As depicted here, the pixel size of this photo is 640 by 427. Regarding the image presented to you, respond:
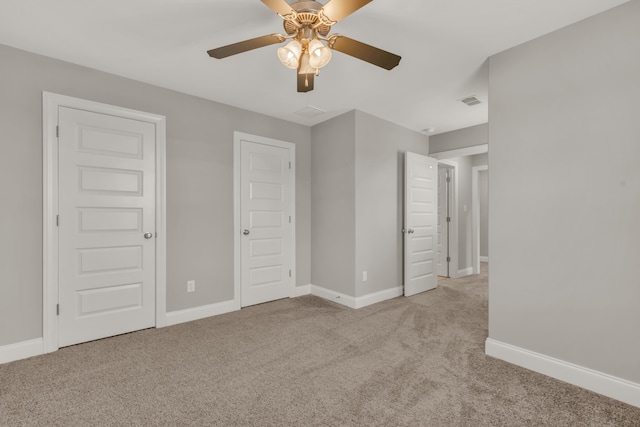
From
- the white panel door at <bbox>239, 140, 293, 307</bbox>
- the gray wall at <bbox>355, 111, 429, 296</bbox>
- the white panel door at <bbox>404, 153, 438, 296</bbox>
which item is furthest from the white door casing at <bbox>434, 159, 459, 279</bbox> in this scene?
the white panel door at <bbox>239, 140, 293, 307</bbox>

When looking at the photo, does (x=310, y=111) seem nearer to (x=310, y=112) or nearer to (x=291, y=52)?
(x=310, y=112)

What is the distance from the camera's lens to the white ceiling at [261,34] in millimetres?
1938

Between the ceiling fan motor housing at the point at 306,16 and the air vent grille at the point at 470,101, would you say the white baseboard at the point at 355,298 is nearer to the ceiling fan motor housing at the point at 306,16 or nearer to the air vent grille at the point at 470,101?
the air vent grille at the point at 470,101

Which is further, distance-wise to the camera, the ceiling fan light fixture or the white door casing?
the white door casing

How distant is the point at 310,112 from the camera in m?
3.82

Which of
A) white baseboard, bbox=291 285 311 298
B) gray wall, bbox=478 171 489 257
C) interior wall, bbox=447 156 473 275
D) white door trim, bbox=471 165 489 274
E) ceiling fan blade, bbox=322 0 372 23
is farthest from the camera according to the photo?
gray wall, bbox=478 171 489 257

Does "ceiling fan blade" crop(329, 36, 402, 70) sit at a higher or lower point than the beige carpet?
higher

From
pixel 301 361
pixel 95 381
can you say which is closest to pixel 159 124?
pixel 95 381

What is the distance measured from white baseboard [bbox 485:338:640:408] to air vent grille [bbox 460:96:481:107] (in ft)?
8.30

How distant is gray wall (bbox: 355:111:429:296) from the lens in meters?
3.80

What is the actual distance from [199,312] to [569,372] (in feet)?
11.1

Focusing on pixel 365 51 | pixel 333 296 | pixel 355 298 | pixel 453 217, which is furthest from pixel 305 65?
pixel 453 217

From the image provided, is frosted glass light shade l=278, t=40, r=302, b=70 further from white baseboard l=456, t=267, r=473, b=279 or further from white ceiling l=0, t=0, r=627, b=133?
white baseboard l=456, t=267, r=473, b=279

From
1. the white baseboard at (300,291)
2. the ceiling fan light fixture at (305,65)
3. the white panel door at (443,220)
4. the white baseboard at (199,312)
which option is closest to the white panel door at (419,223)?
the white panel door at (443,220)
